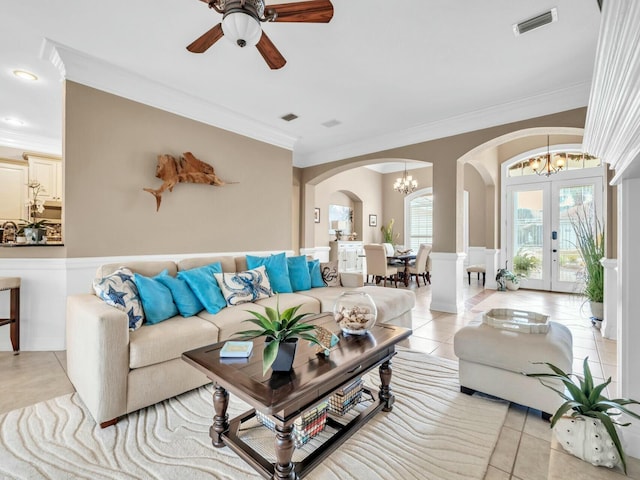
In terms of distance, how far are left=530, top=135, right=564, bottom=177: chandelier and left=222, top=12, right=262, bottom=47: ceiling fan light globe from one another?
5.88m

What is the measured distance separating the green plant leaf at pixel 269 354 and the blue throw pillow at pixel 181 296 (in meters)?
1.38

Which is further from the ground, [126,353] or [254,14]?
[254,14]

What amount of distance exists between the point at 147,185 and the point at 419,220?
749 centimetres

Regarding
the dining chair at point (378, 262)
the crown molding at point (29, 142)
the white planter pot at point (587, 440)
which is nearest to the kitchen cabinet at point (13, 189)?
the crown molding at point (29, 142)

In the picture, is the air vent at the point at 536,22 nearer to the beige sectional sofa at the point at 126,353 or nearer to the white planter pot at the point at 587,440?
the white planter pot at the point at 587,440

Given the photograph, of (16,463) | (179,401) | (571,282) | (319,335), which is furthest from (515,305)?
(16,463)

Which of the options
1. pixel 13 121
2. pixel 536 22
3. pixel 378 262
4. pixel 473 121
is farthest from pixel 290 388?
pixel 13 121

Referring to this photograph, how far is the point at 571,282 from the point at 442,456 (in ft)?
19.9

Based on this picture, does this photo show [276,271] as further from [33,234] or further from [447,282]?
[447,282]

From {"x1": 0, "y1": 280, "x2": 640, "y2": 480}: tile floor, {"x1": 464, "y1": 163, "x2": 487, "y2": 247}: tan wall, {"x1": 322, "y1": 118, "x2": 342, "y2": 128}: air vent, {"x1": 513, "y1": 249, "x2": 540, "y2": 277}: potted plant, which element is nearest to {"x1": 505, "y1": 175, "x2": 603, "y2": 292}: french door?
{"x1": 513, "y1": 249, "x2": 540, "y2": 277}: potted plant

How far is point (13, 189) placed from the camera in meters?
4.91

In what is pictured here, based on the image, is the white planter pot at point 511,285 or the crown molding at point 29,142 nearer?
the crown molding at point 29,142

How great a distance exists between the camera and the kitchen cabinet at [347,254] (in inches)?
310

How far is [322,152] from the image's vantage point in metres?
6.05
